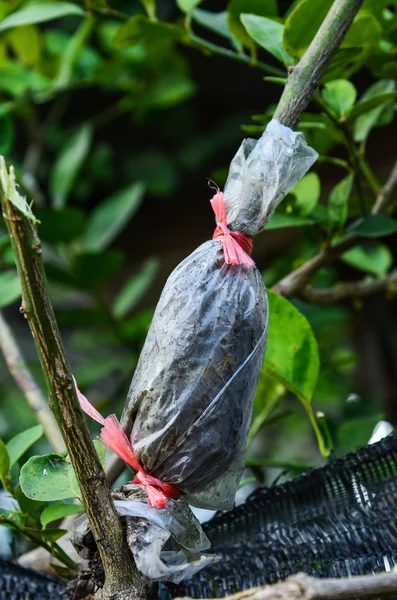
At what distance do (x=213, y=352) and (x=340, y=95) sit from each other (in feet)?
0.97

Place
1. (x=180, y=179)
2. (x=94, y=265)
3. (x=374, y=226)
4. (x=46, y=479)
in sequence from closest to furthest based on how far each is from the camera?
(x=46, y=479)
(x=374, y=226)
(x=94, y=265)
(x=180, y=179)

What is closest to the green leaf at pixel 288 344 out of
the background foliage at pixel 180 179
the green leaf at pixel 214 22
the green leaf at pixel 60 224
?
the background foliage at pixel 180 179

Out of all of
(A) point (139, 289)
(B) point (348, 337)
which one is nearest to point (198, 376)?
(A) point (139, 289)

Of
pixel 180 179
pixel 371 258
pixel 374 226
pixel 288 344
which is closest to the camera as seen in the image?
pixel 288 344

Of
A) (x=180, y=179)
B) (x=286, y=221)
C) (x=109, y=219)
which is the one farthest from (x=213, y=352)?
(x=180, y=179)

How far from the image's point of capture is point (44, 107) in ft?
4.90

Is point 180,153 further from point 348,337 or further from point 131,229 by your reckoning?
point 348,337

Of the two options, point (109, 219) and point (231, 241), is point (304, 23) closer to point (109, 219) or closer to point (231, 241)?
point (231, 241)

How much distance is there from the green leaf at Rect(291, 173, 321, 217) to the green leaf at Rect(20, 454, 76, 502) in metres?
0.31

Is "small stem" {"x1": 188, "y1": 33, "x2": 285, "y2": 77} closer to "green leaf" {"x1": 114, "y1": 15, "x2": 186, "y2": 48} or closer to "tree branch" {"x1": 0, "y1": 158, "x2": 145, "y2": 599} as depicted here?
"green leaf" {"x1": 114, "y1": 15, "x2": 186, "y2": 48}

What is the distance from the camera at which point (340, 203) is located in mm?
632

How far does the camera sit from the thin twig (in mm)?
656

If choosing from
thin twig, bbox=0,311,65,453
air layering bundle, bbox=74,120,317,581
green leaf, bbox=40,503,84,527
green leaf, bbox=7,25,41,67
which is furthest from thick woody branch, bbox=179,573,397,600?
green leaf, bbox=7,25,41,67

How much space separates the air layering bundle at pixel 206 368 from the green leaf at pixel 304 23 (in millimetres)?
138
